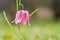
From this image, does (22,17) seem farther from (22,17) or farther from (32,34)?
(32,34)

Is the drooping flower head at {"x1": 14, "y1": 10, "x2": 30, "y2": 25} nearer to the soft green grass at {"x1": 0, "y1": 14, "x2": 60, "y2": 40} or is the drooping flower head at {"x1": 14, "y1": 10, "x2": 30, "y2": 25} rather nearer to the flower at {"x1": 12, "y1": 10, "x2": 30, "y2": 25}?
the flower at {"x1": 12, "y1": 10, "x2": 30, "y2": 25}

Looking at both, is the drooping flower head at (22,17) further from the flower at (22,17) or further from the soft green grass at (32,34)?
the soft green grass at (32,34)

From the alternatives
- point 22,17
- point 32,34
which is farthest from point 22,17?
point 32,34

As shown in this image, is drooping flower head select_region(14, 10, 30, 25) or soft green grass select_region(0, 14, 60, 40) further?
soft green grass select_region(0, 14, 60, 40)

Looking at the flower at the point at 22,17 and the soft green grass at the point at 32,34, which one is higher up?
the flower at the point at 22,17

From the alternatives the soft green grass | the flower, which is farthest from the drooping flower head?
the soft green grass

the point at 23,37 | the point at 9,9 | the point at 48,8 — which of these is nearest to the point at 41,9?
the point at 48,8

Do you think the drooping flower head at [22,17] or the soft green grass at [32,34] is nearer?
the drooping flower head at [22,17]

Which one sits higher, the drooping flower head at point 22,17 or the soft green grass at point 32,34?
the drooping flower head at point 22,17

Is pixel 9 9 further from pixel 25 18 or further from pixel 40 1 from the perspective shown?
pixel 25 18

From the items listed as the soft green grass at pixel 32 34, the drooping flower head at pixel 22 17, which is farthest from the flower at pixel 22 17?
the soft green grass at pixel 32 34

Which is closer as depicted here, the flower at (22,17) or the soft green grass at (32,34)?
the flower at (22,17)
